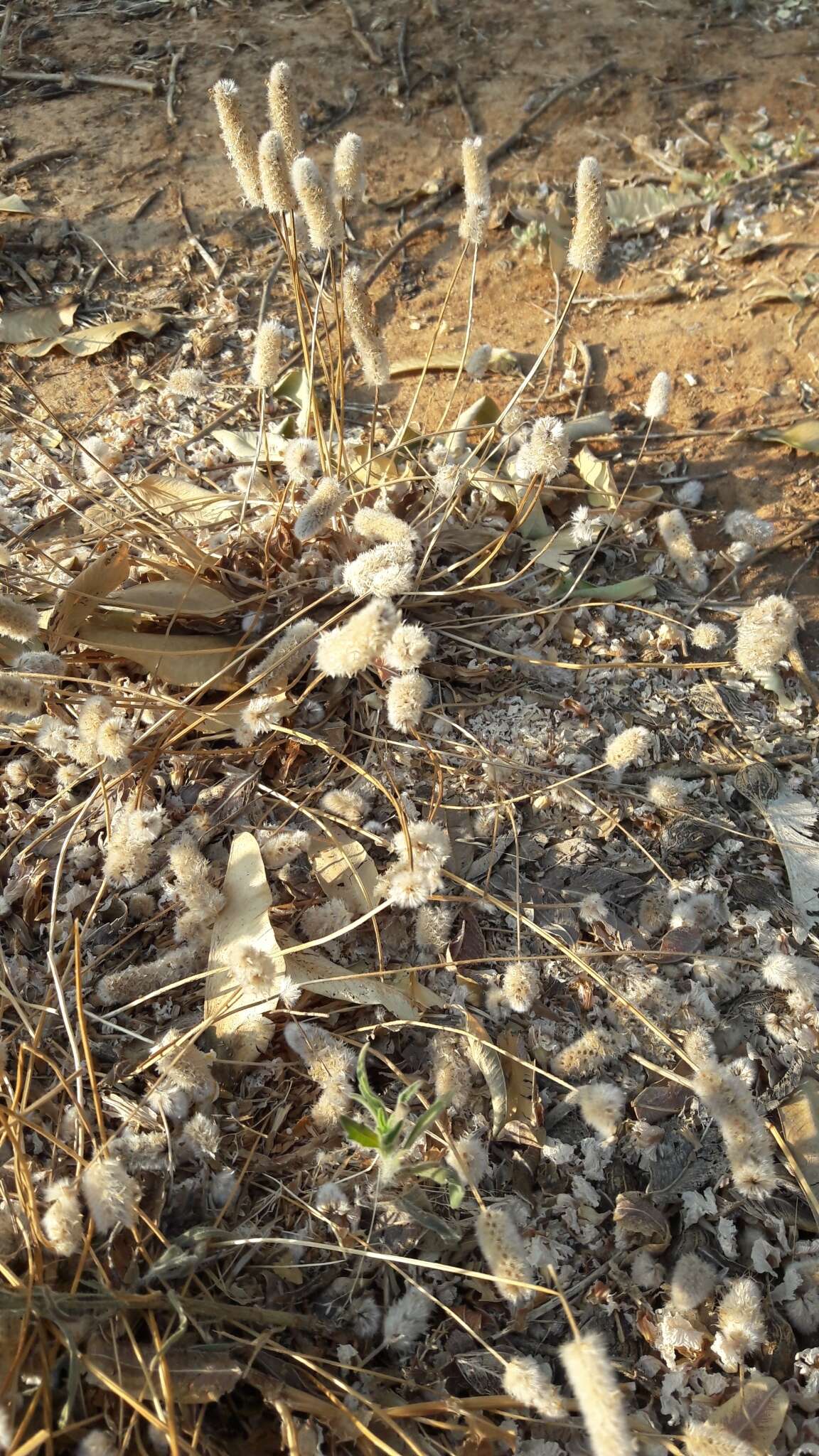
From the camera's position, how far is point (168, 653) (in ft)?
6.72

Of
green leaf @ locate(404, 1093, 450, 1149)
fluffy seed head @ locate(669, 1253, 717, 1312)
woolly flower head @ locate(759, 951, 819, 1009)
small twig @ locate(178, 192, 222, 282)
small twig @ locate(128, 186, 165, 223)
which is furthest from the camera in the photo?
small twig @ locate(128, 186, 165, 223)

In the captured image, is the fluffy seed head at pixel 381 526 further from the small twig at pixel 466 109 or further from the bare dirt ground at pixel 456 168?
the small twig at pixel 466 109

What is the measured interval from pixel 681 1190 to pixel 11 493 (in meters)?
2.39

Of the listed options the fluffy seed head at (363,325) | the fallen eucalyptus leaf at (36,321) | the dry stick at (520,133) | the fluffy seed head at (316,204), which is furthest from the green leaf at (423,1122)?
the dry stick at (520,133)

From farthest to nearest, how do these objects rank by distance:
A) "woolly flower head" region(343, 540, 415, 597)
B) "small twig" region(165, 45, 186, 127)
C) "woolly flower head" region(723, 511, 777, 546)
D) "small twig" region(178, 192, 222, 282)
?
"small twig" region(165, 45, 186, 127) < "small twig" region(178, 192, 222, 282) < "woolly flower head" region(723, 511, 777, 546) < "woolly flower head" region(343, 540, 415, 597)

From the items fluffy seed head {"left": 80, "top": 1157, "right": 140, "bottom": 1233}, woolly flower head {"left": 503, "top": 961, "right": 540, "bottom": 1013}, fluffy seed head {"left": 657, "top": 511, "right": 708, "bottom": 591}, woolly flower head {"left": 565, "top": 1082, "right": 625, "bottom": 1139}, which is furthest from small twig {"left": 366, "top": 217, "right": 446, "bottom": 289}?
fluffy seed head {"left": 80, "top": 1157, "right": 140, "bottom": 1233}

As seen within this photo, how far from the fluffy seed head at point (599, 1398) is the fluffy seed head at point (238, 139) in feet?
7.02

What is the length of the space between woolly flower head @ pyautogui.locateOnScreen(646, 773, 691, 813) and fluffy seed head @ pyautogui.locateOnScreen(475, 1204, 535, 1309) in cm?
90

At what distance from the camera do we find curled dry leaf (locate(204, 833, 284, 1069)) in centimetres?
169

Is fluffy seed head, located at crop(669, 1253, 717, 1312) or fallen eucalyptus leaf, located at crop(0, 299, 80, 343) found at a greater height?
fallen eucalyptus leaf, located at crop(0, 299, 80, 343)

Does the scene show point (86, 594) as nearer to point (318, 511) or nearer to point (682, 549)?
point (318, 511)

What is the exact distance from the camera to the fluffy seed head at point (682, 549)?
244cm

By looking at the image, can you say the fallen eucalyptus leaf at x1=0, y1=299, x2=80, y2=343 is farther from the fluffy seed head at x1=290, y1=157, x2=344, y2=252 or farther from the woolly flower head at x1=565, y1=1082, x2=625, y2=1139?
the woolly flower head at x1=565, y1=1082, x2=625, y2=1139

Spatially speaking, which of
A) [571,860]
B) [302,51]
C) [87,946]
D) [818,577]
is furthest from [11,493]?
[302,51]
